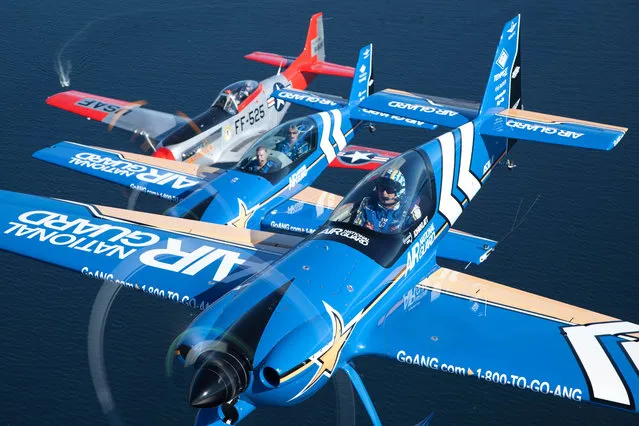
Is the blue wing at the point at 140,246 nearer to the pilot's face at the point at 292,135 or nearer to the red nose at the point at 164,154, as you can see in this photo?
the pilot's face at the point at 292,135

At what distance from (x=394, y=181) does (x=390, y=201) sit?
496 millimetres

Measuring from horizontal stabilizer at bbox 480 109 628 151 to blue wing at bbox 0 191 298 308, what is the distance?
6.84 metres

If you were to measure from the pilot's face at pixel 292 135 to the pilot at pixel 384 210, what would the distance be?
22.4ft

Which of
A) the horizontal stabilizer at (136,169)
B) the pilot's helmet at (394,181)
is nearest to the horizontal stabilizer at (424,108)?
the horizontal stabilizer at (136,169)

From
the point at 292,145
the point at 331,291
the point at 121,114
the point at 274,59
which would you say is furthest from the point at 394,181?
the point at 274,59

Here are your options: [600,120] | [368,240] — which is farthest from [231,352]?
[600,120]

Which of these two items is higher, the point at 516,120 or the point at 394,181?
the point at 394,181

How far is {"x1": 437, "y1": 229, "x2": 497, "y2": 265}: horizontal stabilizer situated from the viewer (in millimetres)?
17938

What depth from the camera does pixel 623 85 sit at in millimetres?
33562

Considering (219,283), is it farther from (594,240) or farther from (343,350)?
(594,240)

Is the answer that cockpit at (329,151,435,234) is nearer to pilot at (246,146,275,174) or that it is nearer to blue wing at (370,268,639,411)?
blue wing at (370,268,639,411)

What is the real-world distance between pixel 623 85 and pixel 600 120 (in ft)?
12.8

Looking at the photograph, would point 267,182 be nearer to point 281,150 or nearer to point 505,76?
point 281,150

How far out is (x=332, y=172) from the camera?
1107 inches
